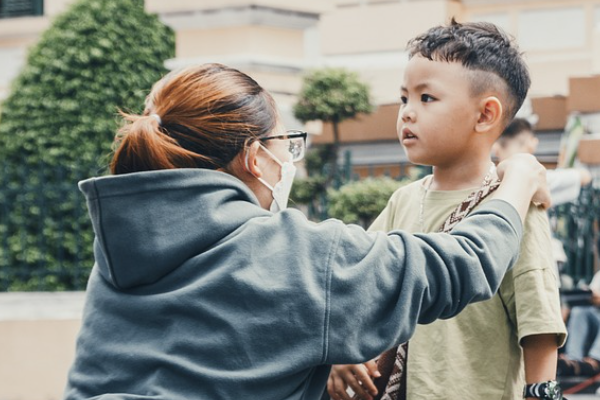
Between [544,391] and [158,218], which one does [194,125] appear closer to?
[158,218]

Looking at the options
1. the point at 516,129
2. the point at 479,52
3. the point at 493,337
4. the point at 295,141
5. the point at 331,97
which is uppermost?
the point at 479,52

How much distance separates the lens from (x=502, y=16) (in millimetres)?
10250

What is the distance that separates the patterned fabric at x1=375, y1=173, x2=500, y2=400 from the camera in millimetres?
2627

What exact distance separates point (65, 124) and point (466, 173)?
602cm

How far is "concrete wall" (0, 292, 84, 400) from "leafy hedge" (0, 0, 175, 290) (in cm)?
35

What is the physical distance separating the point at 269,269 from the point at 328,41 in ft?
28.7

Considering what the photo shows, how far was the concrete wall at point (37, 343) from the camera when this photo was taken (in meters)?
6.82

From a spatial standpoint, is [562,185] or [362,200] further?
[362,200]

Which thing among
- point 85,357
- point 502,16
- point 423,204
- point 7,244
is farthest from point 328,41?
point 85,357

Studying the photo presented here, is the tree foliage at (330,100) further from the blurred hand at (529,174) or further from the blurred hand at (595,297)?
the blurred hand at (529,174)

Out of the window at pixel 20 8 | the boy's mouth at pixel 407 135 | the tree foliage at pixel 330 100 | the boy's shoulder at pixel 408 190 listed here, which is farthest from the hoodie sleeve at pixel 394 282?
the window at pixel 20 8

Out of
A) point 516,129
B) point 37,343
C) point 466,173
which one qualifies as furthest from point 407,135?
point 37,343

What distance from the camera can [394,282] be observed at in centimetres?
219

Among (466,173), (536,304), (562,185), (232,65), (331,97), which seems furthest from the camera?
(331,97)
